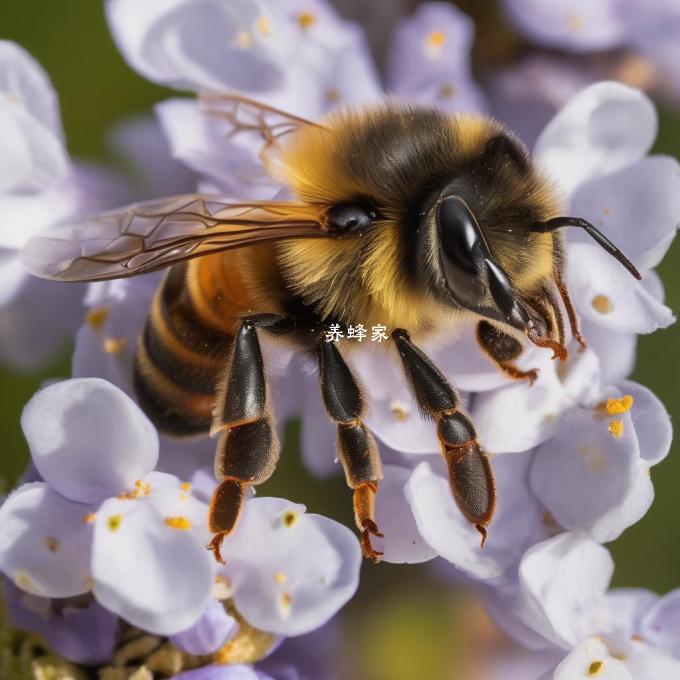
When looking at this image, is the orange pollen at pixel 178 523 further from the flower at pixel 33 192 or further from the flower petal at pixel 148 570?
the flower at pixel 33 192

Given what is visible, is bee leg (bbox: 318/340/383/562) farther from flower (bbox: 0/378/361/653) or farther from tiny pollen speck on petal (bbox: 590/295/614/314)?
tiny pollen speck on petal (bbox: 590/295/614/314)

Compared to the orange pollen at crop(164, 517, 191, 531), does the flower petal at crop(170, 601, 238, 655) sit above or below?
below

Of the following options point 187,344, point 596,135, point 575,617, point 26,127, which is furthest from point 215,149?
point 575,617

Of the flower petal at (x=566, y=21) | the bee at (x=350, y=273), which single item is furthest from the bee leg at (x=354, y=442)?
the flower petal at (x=566, y=21)

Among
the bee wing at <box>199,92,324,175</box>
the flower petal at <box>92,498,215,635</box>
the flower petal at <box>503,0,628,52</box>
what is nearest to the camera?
the flower petal at <box>92,498,215,635</box>

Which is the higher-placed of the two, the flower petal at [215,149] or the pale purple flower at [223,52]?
the pale purple flower at [223,52]

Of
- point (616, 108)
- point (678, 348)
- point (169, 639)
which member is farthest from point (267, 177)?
point (678, 348)

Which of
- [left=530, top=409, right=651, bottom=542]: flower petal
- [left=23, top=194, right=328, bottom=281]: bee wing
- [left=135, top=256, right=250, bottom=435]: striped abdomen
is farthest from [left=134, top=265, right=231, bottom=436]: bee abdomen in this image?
[left=530, top=409, right=651, bottom=542]: flower petal
